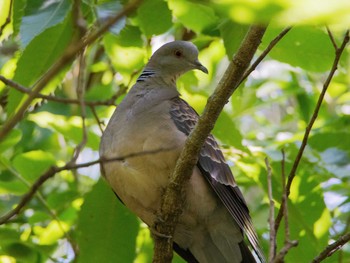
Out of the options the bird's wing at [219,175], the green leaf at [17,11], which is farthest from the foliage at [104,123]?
the bird's wing at [219,175]

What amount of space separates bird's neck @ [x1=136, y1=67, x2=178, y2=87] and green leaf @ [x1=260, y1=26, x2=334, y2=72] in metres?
0.88

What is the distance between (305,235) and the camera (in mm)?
2678

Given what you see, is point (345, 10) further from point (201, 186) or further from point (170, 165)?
point (201, 186)

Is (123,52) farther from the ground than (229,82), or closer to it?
farther from the ground

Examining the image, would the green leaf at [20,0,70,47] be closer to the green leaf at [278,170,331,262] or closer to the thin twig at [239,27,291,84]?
the thin twig at [239,27,291,84]

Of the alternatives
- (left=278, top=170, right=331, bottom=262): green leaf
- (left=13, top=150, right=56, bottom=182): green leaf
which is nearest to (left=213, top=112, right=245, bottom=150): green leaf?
(left=278, top=170, right=331, bottom=262): green leaf

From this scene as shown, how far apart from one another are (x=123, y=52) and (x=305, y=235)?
1308 millimetres

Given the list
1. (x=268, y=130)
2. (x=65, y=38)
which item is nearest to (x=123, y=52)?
(x=65, y=38)

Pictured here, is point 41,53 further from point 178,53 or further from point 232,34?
point 178,53

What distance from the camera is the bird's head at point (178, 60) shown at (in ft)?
11.3

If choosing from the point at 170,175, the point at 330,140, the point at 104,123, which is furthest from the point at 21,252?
the point at 330,140

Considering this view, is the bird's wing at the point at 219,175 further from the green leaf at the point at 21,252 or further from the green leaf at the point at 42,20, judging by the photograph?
the green leaf at the point at 42,20

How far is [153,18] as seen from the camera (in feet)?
9.21

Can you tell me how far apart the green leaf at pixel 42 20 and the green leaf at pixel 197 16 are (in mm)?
1129
